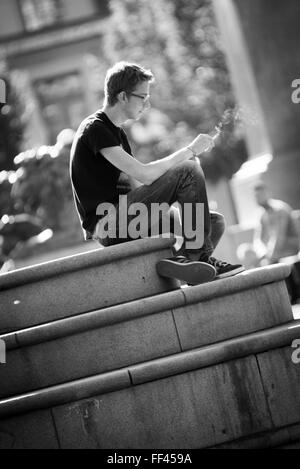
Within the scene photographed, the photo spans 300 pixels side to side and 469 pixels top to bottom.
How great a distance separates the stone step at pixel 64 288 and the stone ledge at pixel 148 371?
0.54 m

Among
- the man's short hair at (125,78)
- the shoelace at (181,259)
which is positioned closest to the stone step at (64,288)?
the shoelace at (181,259)

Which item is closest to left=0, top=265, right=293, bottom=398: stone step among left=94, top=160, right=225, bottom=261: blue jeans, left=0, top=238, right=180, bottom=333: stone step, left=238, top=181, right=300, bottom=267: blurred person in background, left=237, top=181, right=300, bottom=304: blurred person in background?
left=0, top=238, right=180, bottom=333: stone step

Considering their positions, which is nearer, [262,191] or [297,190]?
[262,191]

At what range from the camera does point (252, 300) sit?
5113mm

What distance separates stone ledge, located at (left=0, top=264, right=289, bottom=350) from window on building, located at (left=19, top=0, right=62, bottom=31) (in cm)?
3226

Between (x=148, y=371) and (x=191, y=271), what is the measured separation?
0.70 metres

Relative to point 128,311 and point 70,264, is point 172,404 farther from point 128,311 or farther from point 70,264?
point 70,264

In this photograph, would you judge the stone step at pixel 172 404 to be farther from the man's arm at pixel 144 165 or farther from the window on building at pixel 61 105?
the window on building at pixel 61 105

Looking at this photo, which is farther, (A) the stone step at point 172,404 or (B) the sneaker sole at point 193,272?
(B) the sneaker sole at point 193,272

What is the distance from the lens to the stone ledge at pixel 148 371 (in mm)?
4699
